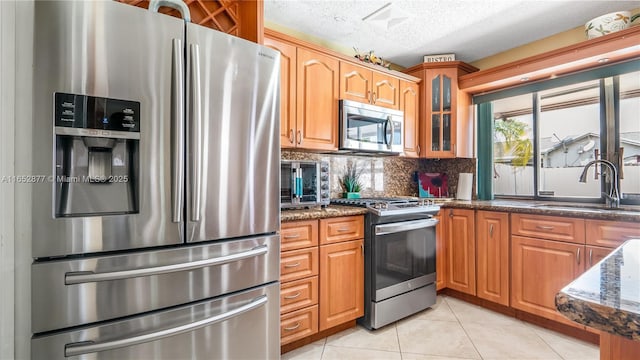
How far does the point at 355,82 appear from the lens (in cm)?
269

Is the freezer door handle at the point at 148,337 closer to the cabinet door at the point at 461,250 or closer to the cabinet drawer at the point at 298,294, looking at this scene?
the cabinet drawer at the point at 298,294

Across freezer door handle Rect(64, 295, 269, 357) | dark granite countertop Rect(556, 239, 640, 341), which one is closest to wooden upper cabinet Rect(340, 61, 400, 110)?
freezer door handle Rect(64, 295, 269, 357)

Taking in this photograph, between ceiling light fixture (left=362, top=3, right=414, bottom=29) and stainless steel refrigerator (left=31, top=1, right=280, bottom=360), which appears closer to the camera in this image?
stainless steel refrigerator (left=31, top=1, right=280, bottom=360)

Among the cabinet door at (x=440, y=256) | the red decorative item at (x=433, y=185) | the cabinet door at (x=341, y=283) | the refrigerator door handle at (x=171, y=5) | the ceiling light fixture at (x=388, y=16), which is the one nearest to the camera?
the refrigerator door handle at (x=171, y=5)

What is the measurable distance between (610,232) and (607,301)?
2062 mm

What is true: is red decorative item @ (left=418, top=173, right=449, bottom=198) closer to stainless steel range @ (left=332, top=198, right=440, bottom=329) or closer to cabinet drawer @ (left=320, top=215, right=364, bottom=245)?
stainless steel range @ (left=332, top=198, right=440, bottom=329)

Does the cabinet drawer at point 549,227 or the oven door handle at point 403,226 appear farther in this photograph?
the oven door handle at point 403,226

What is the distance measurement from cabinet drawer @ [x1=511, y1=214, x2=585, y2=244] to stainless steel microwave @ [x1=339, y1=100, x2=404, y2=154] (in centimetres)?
117

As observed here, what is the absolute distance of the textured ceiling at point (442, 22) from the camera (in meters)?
2.29

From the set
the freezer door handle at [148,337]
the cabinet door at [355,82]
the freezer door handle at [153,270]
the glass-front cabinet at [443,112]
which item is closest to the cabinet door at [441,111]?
the glass-front cabinet at [443,112]

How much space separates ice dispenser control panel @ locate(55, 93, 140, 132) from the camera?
3.38ft

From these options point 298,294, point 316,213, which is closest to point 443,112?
point 316,213

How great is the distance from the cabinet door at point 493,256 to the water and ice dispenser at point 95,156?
2.58m

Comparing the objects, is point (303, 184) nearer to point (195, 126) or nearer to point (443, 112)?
point (195, 126)
